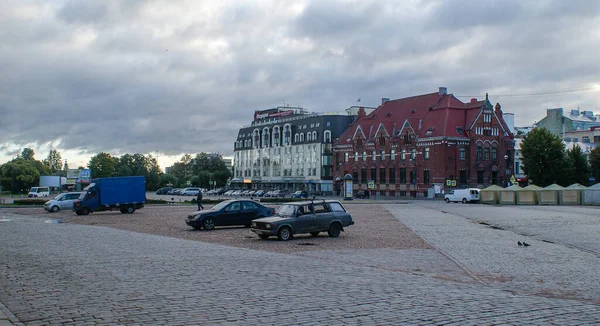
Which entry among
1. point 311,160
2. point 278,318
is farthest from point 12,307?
point 311,160

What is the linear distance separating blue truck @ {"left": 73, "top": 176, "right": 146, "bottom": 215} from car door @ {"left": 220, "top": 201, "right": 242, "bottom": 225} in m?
18.1

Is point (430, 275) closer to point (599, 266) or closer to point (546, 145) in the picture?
point (599, 266)

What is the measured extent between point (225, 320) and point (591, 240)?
19351mm

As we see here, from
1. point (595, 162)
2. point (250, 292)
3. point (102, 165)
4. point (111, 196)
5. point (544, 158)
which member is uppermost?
point (102, 165)

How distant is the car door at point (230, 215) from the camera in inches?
1097

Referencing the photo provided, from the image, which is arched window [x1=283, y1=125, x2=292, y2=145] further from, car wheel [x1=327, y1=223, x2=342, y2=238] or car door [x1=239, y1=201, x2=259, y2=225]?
car wheel [x1=327, y1=223, x2=342, y2=238]

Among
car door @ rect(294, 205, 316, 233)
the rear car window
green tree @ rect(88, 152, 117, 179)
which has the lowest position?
car door @ rect(294, 205, 316, 233)

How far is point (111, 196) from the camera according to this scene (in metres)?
43.7

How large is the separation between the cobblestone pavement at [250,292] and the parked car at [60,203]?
30.4 metres

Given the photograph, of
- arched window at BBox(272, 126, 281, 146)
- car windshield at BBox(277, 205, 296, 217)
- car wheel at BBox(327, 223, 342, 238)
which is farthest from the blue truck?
arched window at BBox(272, 126, 281, 146)

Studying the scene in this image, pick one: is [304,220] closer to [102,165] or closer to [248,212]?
[248,212]

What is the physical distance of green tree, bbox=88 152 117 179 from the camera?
166500 millimetres

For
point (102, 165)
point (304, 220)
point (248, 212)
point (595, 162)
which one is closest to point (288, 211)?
point (304, 220)

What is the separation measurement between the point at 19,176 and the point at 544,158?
10408cm
